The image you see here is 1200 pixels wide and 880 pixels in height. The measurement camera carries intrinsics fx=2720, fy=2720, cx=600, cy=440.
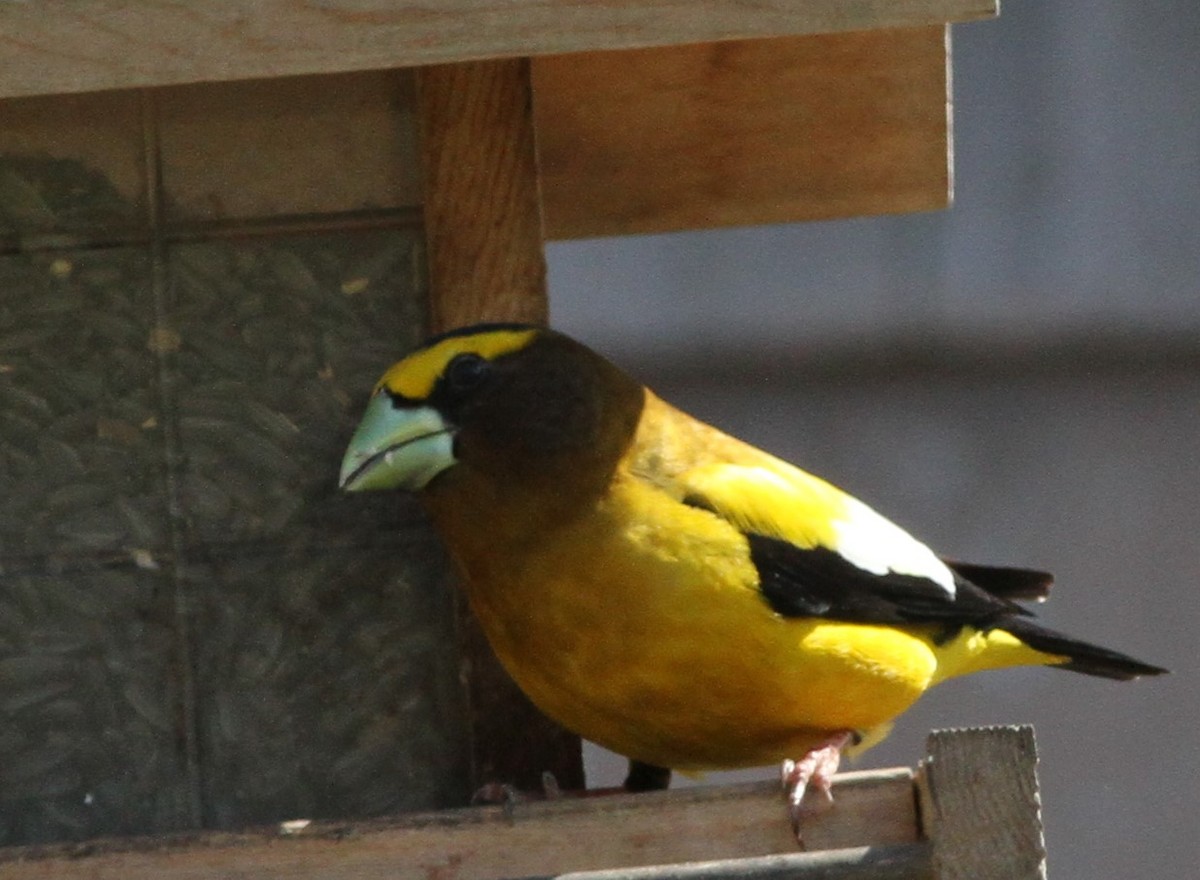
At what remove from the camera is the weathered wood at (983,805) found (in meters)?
2.71

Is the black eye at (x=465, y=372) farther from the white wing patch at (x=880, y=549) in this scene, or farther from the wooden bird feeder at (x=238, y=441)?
the white wing patch at (x=880, y=549)

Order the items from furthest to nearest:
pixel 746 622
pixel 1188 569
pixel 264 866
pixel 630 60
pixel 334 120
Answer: pixel 1188 569
pixel 630 60
pixel 334 120
pixel 746 622
pixel 264 866

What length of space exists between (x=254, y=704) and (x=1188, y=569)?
308 cm

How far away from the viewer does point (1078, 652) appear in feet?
12.2

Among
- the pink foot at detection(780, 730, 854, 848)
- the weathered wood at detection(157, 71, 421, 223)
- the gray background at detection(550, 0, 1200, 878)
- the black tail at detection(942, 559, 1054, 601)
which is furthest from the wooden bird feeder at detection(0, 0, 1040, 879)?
the gray background at detection(550, 0, 1200, 878)

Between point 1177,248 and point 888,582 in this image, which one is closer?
point 888,582

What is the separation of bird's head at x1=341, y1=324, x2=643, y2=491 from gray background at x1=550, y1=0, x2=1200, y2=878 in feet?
7.81

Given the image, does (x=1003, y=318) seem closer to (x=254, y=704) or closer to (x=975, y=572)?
(x=975, y=572)

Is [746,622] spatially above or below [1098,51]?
below

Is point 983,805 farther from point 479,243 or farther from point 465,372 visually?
point 479,243

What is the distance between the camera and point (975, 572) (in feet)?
12.1

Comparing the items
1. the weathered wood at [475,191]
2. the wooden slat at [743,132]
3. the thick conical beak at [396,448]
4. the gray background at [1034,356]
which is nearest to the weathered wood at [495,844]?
the thick conical beak at [396,448]

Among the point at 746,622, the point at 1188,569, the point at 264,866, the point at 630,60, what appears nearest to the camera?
the point at 264,866

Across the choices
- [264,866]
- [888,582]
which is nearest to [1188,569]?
[888,582]
